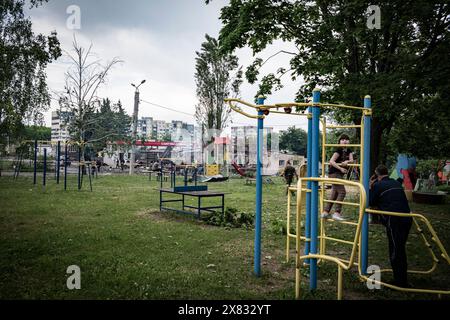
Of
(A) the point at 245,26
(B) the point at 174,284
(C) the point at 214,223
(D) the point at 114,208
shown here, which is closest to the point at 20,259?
(B) the point at 174,284

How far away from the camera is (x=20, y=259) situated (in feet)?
17.9

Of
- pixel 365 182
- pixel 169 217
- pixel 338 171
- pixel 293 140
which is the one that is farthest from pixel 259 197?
pixel 293 140

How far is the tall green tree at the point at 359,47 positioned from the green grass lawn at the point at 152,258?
11.3 feet

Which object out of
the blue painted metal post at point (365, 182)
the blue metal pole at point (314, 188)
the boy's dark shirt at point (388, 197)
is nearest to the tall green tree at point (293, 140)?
the blue painted metal post at point (365, 182)

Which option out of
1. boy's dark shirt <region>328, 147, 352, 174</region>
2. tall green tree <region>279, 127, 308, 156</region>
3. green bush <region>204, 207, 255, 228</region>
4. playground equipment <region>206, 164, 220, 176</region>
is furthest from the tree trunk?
tall green tree <region>279, 127, 308, 156</region>

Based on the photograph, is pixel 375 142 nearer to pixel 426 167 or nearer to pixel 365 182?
pixel 365 182

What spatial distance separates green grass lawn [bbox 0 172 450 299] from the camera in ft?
14.5

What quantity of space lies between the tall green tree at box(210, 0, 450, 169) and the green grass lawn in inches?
136

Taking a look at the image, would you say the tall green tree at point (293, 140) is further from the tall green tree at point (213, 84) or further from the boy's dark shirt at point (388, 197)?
the boy's dark shirt at point (388, 197)

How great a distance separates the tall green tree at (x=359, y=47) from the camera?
7.61 meters

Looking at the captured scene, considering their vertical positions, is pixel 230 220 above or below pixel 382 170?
below

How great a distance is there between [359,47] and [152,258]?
9.47 meters

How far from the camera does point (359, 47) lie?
1119cm
